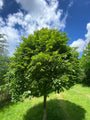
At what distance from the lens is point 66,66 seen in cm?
345

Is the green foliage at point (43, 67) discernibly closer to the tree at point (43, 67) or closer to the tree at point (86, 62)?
the tree at point (43, 67)

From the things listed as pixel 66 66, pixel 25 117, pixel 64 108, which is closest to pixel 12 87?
pixel 66 66

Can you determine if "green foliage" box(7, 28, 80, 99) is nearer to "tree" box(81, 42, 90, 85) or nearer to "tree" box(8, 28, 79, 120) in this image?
"tree" box(8, 28, 79, 120)

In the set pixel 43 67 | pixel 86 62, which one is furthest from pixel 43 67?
pixel 86 62

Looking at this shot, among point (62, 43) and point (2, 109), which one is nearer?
point (62, 43)

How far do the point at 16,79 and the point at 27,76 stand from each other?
672 mm

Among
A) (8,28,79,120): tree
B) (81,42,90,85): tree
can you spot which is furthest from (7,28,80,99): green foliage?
(81,42,90,85): tree

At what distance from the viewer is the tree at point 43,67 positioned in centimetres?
322

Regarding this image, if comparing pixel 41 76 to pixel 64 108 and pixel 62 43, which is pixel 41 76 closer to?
pixel 62 43

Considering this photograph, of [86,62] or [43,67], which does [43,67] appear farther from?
[86,62]

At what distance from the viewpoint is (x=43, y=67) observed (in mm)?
3088

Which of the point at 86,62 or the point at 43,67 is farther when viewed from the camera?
the point at 86,62

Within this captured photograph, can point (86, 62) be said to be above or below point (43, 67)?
above

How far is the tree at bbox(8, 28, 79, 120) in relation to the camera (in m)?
3.22
